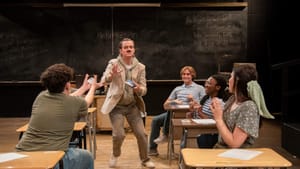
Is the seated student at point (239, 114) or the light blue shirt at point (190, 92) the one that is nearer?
the seated student at point (239, 114)

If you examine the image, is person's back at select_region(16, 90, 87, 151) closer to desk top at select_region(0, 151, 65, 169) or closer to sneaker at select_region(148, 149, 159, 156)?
desk top at select_region(0, 151, 65, 169)

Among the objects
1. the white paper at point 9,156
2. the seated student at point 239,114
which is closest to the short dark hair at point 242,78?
the seated student at point 239,114

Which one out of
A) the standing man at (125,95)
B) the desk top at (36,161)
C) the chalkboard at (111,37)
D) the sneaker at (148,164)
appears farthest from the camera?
the chalkboard at (111,37)

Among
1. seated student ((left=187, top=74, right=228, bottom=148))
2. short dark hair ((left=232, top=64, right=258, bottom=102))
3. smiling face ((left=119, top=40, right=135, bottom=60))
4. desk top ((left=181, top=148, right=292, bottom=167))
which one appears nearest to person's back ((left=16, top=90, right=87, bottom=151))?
desk top ((left=181, top=148, right=292, bottom=167))

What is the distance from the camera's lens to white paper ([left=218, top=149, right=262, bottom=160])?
185cm

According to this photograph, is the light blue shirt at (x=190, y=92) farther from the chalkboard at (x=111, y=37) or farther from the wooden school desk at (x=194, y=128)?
the chalkboard at (x=111, y=37)

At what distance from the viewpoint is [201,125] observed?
299 centimetres

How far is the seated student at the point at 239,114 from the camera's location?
2.13 meters

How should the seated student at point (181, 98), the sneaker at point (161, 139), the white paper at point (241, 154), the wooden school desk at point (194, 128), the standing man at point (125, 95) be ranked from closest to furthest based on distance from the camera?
the white paper at point (241, 154)
the wooden school desk at point (194, 128)
the standing man at point (125, 95)
the sneaker at point (161, 139)
the seated student at point (181, 98)

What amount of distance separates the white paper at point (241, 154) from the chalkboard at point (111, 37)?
215 inches

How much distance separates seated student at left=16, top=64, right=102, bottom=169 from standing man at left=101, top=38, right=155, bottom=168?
123 cm

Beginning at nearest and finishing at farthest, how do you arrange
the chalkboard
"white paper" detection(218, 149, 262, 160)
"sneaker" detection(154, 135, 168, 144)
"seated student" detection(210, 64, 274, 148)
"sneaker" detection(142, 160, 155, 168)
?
"white paper" detection(218, 149, 262, 160), "seated student" detection(210, 64, 274, 148), "sneaker" detection(142, 160, 155, 168), "sneaker" detection(154, 135, 168, 144), the chalkboard

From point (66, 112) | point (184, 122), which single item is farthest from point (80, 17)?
point (66, 112)

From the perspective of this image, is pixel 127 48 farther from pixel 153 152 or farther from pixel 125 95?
pixel 153 152
